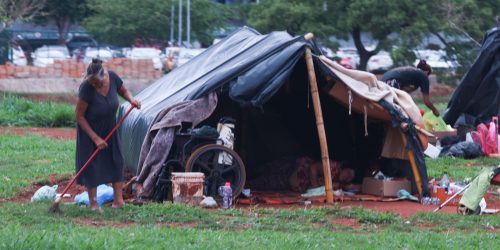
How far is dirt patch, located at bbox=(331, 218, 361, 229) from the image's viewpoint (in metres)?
10.6

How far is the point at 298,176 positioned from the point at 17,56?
32.6 metres

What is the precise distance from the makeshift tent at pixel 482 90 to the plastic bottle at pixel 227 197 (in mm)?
8106

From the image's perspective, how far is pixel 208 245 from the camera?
28.3ft

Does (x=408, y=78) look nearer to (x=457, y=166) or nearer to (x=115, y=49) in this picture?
(x=457, y=166)

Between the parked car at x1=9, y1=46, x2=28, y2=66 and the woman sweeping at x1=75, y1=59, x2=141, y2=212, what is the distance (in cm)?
3106

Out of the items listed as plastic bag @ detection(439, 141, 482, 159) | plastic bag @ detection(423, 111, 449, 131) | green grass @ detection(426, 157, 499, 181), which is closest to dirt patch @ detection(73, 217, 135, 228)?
green grass @ detection(426, 157, 499, 181)

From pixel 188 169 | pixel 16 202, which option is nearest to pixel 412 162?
pixel 188 169

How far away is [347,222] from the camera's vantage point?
10898 mm

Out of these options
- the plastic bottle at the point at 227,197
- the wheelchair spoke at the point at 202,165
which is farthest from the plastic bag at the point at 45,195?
the plastic bottle at the point at 227,197

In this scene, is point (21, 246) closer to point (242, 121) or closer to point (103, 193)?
point (103, 193)

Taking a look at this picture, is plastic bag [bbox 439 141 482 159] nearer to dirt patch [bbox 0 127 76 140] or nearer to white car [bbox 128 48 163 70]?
dirt patch [bbox 0 127 76 140]

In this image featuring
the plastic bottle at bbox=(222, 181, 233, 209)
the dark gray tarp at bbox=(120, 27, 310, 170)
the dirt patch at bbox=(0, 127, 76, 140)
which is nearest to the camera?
the plastic bottle at bbox=(222, 181, 233, 209)

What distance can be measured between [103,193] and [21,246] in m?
3.90

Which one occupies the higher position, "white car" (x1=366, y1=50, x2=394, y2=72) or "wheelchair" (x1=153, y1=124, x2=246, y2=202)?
"white car" (x1=366, y1=50, x2=394, y2=72)
